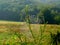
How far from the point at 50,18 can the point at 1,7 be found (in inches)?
96.6

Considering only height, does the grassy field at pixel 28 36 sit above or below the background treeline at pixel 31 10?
below

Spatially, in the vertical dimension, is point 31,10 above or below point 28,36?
above

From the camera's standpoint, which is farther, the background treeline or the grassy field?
the background treeline

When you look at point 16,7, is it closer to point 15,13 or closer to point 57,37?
point 15,13

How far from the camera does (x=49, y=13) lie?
6562 mm

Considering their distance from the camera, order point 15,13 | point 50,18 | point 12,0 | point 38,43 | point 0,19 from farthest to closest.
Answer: point 12,0
point 0,19
point 15,13
point 50,18
point 38,43

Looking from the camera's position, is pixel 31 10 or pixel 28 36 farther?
pixel 31 10

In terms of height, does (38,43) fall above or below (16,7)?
below

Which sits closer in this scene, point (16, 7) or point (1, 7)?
point (16, 7)

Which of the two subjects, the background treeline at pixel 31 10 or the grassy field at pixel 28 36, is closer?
the grassy field at pixel 28 36

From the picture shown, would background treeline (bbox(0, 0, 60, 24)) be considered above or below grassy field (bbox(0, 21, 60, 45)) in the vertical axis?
above

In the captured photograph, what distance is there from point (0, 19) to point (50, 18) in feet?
7.11

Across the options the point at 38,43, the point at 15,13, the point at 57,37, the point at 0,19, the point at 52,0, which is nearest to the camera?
the point at 38,43

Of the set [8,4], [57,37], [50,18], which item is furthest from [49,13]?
→ [57,37]
